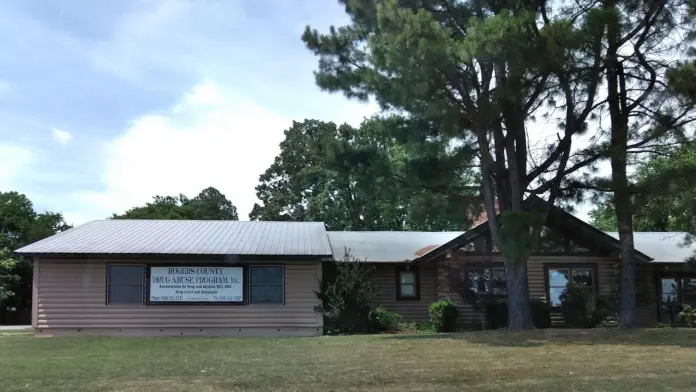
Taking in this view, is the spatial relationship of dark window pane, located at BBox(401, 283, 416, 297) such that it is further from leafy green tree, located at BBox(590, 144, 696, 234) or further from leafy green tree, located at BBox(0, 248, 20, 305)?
leafy green tree, located at BBox(0, 248, 20, 305)

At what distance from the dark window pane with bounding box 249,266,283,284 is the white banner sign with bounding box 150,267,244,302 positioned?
0.35m

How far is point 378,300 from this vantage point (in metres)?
23.2

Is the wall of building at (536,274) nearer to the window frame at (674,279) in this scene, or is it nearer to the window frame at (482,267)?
the window frame at (482,267)

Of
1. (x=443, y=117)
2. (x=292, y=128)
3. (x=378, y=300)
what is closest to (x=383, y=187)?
(x=443, y=117)

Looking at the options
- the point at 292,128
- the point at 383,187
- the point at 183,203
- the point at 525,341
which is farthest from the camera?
the point at 183,203

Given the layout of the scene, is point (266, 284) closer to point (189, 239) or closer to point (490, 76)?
point (189, 239)

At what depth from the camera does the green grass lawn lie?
9148 mm

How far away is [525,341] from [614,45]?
7.63 m

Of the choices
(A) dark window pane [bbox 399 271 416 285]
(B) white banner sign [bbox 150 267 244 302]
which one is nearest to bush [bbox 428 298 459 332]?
(A) dark window pane [bbox 399 271 416 285]

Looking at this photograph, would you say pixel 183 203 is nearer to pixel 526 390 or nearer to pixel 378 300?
pixel 378 300

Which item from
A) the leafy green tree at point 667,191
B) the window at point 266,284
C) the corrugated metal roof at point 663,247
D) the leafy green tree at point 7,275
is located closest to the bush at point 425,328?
the window at point 266,284

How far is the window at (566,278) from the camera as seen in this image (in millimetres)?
22906

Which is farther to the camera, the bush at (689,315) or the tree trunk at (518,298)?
the bush at (689,315)

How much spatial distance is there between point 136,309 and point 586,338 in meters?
12.7
